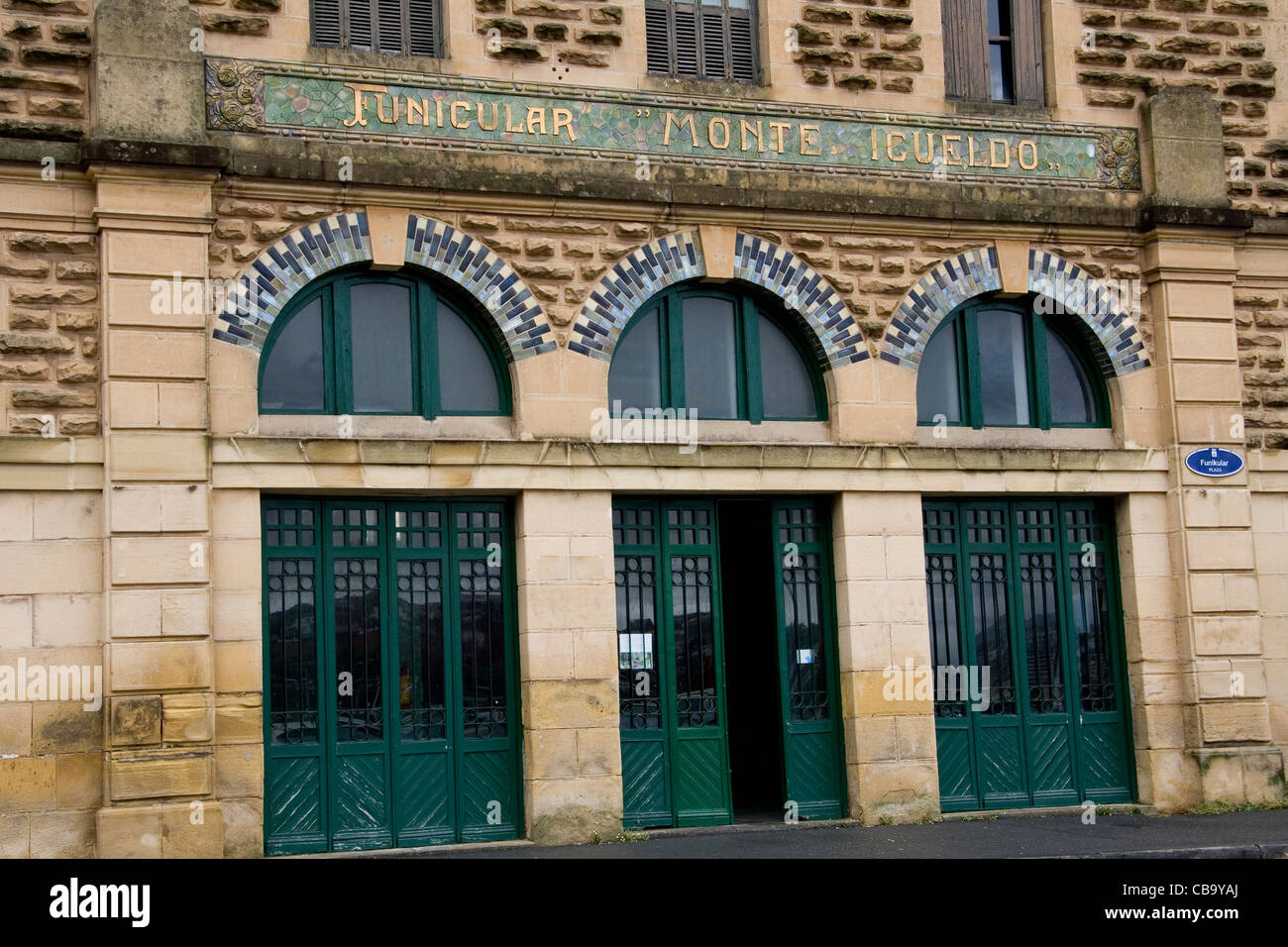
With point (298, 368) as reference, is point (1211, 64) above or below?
above

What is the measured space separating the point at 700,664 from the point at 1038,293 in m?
4.91

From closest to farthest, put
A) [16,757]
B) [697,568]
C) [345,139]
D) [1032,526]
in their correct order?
[16,757], [345,139], [697,568], [1032,526]

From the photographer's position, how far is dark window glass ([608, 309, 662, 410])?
48.1 ft

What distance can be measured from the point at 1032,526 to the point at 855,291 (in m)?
2.91

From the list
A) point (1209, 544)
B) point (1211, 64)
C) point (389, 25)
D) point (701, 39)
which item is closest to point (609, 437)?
point (701, 39)

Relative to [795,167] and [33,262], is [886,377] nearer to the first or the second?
[795,167]

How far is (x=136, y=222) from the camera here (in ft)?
42.9

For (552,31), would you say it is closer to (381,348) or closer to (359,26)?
(359,26)

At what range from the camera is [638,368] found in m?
14.8

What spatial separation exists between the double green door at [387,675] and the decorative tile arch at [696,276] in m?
1.83

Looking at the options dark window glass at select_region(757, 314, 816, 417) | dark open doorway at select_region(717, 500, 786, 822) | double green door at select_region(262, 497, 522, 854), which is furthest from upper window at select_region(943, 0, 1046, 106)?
double green door at select_region(262, 497, 522, 854)

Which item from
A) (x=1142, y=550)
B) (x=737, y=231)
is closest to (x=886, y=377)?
(x=737, y=231)

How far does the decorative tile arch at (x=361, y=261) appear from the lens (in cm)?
1343

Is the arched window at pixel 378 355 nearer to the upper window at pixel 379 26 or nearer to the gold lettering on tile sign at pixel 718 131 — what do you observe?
the gold lettering on tile sign at pixel 718 131
